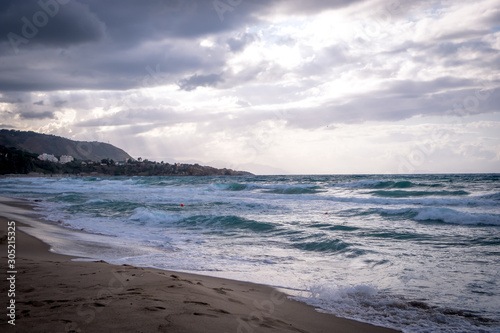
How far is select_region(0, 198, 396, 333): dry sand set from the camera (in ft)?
10.7

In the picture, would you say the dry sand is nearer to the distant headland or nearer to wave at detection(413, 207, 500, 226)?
wave at detection(413, 207, 500, 226)

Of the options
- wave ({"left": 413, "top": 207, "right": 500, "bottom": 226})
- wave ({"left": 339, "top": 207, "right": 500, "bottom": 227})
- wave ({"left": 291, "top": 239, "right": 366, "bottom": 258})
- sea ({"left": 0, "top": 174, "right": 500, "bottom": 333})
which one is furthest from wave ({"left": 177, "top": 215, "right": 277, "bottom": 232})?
wave ({"left": 413, "top": 207, "right": 500, "bottom": 226})

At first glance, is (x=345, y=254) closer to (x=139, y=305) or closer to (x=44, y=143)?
(x=139, y=305)

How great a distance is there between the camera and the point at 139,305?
3762 millimetres

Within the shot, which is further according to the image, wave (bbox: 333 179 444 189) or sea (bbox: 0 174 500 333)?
wave (bbox: 333 179 444 189)

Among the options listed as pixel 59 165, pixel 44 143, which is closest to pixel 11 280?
pixel 59 165

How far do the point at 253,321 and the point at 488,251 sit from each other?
7425mm

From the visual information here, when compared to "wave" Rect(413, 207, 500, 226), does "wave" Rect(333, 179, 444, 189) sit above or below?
above

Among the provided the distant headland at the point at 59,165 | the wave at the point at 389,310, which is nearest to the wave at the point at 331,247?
the wave at the point at 389,310

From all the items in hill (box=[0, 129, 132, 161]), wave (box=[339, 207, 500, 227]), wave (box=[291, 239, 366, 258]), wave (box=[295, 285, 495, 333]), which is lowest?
wave (box=[291, 239, 366, 258])

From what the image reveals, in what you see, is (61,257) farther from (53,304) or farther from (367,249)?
(367,249)

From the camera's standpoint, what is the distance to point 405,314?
4.66m

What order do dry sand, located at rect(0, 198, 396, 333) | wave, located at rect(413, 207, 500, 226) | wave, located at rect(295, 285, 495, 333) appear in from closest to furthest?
1. dry sand, located at rect(0, 198, 396, 333)
2. wave, located at rect(295, 285, 495, 333)
3. wave, located at rect(413, 207, 500, 226)

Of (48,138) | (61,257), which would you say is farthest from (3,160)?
(48,138)
